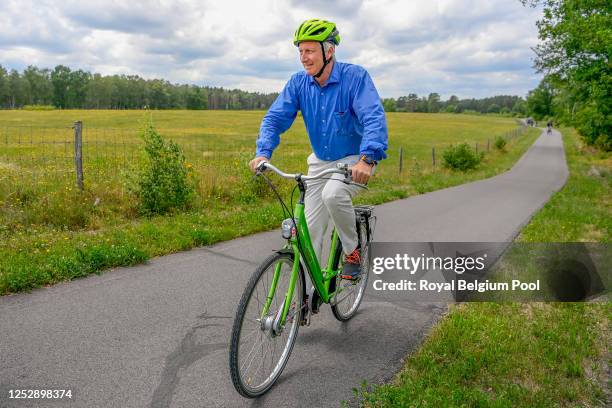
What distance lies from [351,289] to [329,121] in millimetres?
1626

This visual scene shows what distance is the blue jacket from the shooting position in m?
3.45

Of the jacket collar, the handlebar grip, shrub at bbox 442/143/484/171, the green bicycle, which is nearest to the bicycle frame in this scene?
the green bicycle

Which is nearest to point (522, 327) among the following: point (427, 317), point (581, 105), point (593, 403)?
point (427, 317)

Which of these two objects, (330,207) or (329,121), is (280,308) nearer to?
(330,207)

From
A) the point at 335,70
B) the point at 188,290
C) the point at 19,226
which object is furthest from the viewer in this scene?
the point at 19,226

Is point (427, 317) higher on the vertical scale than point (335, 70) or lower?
lower

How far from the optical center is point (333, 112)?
3604mm

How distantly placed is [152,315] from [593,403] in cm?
345

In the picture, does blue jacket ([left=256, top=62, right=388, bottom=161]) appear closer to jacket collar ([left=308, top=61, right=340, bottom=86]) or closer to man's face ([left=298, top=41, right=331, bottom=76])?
jacket collar ([left=308, top=61, right=340, bottom=86])

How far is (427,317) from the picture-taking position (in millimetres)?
4516

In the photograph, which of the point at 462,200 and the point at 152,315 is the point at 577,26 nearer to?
the point at 462,200

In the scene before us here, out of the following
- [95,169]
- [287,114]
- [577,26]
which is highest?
[577,26]

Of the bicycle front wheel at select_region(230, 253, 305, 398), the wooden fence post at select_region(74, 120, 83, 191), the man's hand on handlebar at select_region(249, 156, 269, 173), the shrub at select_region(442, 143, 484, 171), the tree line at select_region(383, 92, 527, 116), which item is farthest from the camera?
the tree line at select_region(383, 92, 527, 116)

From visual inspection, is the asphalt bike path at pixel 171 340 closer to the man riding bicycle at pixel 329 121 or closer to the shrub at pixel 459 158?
the man riding bicycle at pixel 329 121
